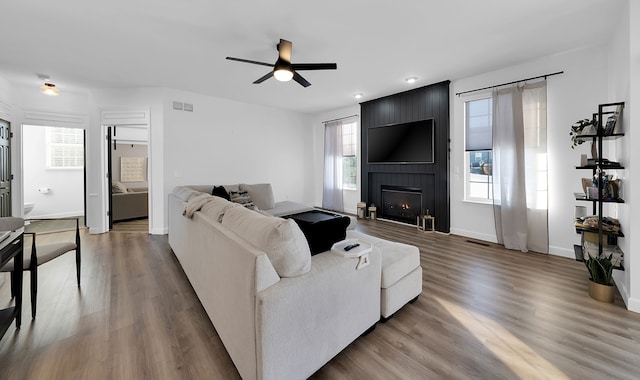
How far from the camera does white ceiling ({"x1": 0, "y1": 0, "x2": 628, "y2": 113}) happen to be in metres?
2.43

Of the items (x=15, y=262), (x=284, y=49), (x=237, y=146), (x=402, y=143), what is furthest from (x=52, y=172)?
(x=402, y=143)

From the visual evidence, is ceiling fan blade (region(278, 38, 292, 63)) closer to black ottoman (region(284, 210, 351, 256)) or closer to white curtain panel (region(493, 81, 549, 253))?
black ottoman (region(284, 210, 351, 256))

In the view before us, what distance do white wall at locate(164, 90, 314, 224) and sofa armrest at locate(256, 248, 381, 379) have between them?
445 centimetres

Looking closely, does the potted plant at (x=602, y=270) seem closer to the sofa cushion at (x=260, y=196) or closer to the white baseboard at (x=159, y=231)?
the sofa cushion at (x=260, y=196)

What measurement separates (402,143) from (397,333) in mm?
3980

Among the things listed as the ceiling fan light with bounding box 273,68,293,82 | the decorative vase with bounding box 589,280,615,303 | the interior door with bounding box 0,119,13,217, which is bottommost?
Result: the decorative vase with bounding box 589,280,615,303

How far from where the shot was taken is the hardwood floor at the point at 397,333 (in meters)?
1.55

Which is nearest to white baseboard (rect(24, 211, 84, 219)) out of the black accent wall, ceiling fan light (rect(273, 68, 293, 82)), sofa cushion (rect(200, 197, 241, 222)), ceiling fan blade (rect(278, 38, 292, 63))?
sofa cushion (rect(200, 197, 241, 222))

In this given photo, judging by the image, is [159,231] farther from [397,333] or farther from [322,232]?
[397,333]

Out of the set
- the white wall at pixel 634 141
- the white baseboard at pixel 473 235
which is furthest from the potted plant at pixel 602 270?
the white baseboard at pixel 473 235

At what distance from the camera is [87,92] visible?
4945 mm

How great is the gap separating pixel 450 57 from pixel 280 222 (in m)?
3.51

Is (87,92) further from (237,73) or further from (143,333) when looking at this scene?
(143,333)

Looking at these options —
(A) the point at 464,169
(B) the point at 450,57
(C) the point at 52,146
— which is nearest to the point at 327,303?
(B) the point at 450,57
